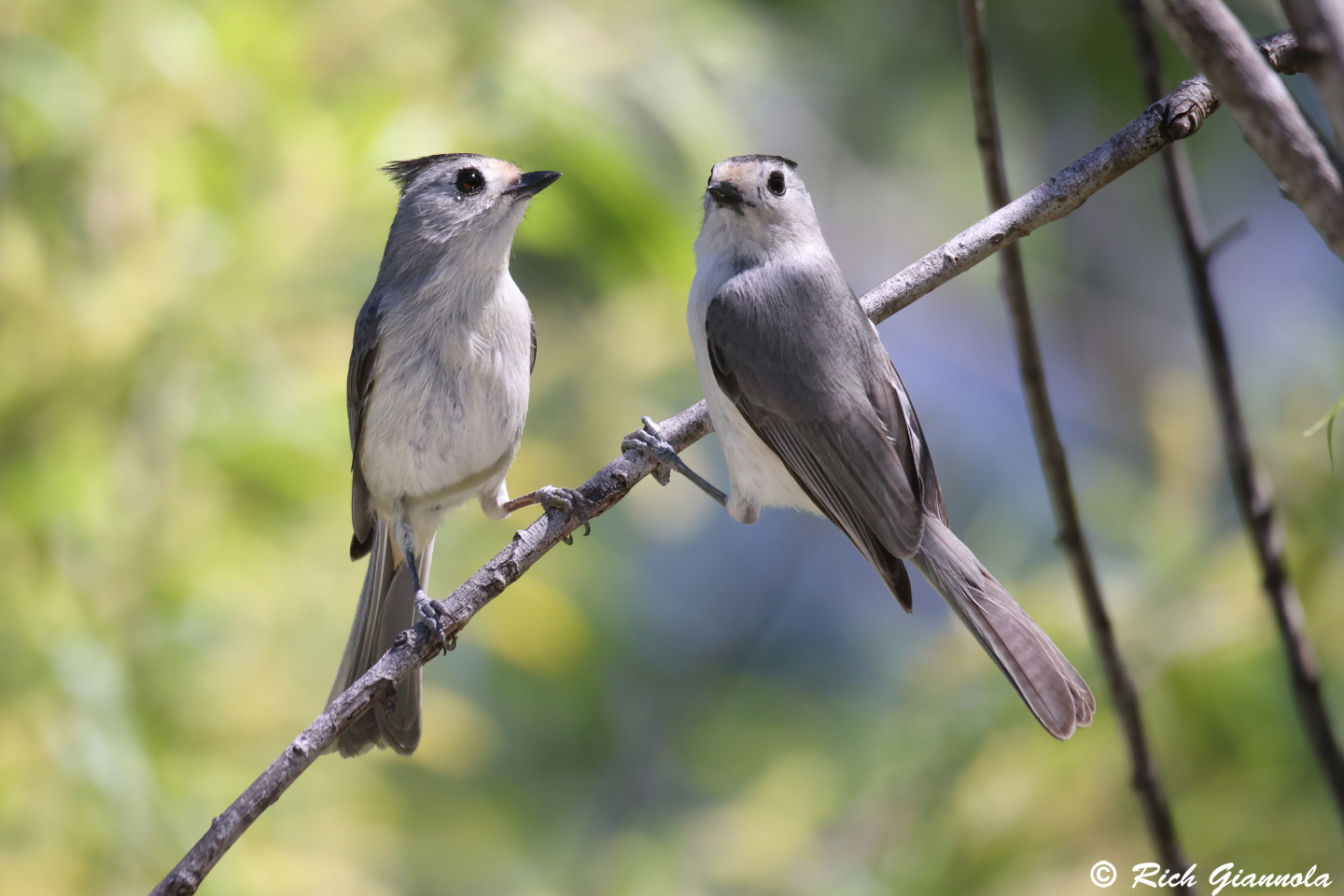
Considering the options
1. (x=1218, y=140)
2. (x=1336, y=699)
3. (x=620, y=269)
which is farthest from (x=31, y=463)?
(x=1218, y=140)

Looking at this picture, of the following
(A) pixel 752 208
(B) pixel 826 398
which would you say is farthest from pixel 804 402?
(A) pixel 752 208

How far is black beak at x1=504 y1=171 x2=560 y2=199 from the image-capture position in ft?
7.16

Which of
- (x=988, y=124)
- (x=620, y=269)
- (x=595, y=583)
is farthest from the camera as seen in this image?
(x=595, y=583)

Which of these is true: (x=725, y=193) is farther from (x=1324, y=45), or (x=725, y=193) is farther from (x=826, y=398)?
(x=1324, y=45)

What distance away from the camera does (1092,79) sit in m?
5.63

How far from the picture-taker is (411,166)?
8.09 ft

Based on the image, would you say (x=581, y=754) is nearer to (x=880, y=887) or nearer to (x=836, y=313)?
(x=880, y=887)

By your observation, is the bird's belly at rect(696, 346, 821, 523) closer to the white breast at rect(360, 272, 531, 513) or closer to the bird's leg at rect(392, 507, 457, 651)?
the white breast at rect(360, 272, 531, 513)

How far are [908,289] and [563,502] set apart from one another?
79cm

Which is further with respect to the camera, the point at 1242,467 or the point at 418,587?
the point at 418,587

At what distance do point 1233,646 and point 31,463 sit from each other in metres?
3.21

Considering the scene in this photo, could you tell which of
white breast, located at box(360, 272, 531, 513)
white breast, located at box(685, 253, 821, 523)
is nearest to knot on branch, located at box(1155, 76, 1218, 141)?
white breast, located at box(685, 253, 821, 523)

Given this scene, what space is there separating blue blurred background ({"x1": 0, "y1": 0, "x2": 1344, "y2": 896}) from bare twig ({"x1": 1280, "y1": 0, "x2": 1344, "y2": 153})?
2318 mm

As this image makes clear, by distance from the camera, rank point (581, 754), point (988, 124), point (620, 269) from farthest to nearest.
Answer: point (581, 754), point (620, 269), point (988, 124)
